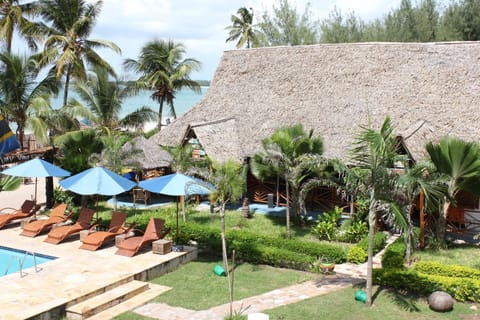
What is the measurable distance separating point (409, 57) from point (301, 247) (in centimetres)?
1144

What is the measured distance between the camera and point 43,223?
16266 millimetres

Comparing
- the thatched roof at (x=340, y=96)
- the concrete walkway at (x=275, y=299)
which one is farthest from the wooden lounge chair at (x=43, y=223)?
the concrete walkway at (x=275, y=299)

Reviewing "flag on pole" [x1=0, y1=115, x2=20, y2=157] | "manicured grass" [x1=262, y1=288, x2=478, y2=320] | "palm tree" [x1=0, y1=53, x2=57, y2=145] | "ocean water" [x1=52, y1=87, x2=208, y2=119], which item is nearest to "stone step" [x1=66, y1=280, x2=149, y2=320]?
"manicured grass" [x1=262, y1=288, x2=478, y2=320]

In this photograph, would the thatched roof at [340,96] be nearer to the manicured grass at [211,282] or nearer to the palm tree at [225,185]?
the palm tree at [225,185]

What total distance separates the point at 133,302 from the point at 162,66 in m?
24.9

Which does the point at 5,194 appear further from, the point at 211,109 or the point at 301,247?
the point at 301,247

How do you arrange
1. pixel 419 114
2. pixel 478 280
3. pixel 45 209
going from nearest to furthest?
pixel 478 280 < pixel 419 114 < pixel 45 209

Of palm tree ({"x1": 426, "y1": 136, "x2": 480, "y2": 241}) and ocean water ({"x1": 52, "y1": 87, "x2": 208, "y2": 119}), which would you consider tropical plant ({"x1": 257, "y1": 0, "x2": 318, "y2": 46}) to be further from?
palm tree ({"x1": 426, "y1": 136, "x2": 480, "y2": 241})

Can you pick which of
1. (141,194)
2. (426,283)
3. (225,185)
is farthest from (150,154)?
(426,283)

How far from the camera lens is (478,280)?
1137 cm

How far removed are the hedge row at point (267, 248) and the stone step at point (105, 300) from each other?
319 cm

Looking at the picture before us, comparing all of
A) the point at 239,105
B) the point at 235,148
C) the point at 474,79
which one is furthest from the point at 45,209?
the point at 474,79

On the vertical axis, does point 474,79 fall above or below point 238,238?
above

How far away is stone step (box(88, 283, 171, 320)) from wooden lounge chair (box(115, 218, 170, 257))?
1.86 m
